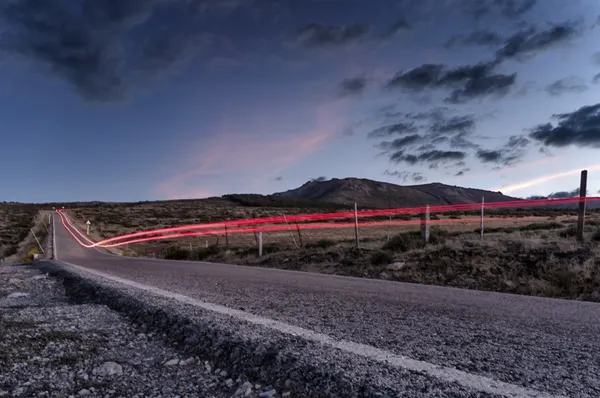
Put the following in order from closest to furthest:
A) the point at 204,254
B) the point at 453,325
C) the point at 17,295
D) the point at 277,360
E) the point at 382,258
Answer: the point at 277,360 < the point at 453,325 < the point at 17,295 < the point at 382,258 < the point at 204,254

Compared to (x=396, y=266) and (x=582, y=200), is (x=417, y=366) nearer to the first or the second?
(x=396, y=266)

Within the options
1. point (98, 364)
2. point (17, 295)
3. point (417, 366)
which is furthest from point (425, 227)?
point (98, 364)

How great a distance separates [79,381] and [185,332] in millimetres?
1218

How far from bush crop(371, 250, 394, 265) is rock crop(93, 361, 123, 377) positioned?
1048cm

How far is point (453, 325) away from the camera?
4.85 metres

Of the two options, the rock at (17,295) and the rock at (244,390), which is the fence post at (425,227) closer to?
the rock at (17,295)

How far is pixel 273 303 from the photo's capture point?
6.45 m

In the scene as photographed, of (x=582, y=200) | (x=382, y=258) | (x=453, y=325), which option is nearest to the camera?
(x=453, y=325)

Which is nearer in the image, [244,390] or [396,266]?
[244,390]

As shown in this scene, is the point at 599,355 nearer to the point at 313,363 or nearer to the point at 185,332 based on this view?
the point at 313,363

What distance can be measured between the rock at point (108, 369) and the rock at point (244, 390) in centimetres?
103

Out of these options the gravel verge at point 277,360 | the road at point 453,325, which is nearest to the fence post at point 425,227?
the road at point 453,325

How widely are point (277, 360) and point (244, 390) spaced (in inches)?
15.9

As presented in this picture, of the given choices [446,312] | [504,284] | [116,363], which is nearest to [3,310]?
[116,363]
